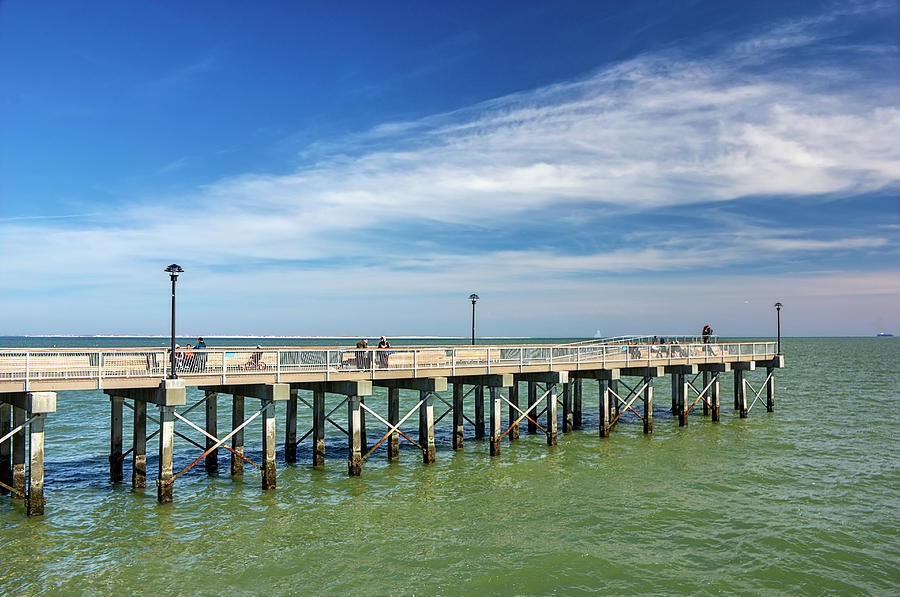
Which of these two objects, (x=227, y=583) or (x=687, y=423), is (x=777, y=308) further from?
(x=227, y=583)

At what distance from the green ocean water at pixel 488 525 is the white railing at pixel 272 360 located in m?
3.78

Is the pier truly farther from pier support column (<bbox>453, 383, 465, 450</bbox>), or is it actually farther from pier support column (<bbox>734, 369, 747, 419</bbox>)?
pier support column (<bbox>734, 369, 747, 419</bbox>)

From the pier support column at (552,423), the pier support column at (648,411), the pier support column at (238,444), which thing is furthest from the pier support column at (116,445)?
the pier support column at (648,411)

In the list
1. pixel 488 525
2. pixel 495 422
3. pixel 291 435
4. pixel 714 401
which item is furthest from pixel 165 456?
pixel 714 401

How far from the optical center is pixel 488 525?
1783 centimetres

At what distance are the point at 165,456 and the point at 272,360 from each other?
4438mm

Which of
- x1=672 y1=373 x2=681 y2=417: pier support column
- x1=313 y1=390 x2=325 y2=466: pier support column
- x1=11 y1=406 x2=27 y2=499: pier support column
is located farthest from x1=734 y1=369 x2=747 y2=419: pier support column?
x1=11 y1=406 x2=27 y2=499: pier support column

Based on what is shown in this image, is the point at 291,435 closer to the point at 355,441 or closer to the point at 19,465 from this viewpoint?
→ the point at 355,441

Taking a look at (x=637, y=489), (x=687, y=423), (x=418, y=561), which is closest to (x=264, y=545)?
(x=418, y=561)

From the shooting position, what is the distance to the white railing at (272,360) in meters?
18.6

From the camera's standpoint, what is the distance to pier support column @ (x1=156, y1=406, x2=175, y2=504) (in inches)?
744

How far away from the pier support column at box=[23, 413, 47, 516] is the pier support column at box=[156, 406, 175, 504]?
2921mm

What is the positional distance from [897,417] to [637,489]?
88.2 ft

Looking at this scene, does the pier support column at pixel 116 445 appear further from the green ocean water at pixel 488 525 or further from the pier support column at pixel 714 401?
the pier support column at pixel 714 401
